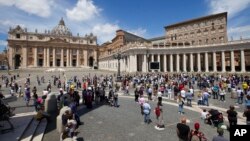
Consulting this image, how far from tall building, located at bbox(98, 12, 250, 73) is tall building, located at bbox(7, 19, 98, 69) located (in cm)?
4009

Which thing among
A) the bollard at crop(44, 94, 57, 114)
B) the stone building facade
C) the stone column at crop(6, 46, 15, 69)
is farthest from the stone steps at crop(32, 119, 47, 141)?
the stone column at crop(6, 46, 15, 69)

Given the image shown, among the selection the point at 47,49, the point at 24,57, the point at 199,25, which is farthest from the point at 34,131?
the point at 47,49

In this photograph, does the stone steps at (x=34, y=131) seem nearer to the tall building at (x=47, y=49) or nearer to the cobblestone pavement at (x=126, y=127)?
the cobblestone pavement at (x=126, y=127)

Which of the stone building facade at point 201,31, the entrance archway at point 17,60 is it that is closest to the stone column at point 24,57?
the entrance archway at point 17,60

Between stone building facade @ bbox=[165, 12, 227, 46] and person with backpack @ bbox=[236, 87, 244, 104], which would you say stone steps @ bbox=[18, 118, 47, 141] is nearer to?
person with backpack @ bbox=[236, 87, 244, 104]

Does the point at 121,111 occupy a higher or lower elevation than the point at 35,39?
lower

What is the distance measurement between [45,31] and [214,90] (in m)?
99.0

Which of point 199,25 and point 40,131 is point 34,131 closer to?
point 40,131

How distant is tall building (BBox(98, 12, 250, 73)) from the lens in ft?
150

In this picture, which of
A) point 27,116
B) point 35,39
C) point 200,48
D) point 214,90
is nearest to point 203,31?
point 200,48

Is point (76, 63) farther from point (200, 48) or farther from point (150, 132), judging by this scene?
point (150, 132)

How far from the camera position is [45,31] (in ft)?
319

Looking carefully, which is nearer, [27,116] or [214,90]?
[27,116]

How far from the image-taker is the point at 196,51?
49.3 meters
